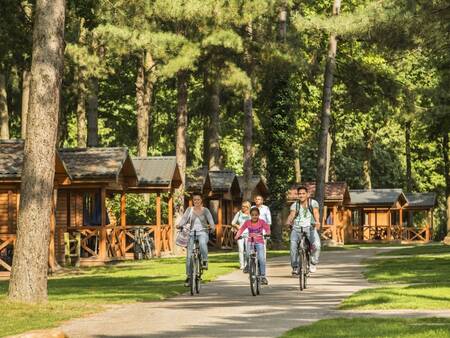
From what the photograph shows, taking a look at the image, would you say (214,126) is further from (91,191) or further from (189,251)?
(189,251)

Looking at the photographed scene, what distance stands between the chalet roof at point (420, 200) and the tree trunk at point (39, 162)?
6227 cm

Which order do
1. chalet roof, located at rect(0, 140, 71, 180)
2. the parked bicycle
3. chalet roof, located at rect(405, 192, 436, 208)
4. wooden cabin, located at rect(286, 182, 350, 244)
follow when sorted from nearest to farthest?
chalet roof, located at rect(0, 140, 71, 180) < the parked bicycle < wooden cabin, located at rect(286, 182, 350, 244) < chalet roof, located at rect(405, 192, 436, 208)

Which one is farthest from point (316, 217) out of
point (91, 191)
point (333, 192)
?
point (333, 192)

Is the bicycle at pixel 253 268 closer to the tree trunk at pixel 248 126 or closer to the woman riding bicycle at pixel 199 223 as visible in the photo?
the woman riding bicycle at pixel 199 223

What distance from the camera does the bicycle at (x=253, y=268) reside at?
19.6 metres

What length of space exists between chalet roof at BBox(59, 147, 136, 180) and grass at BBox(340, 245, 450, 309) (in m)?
10.1

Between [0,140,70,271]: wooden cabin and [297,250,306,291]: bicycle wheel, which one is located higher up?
[0,140,70,271]: wooden cabin

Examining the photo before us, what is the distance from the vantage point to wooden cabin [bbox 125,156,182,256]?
43594 millimetres

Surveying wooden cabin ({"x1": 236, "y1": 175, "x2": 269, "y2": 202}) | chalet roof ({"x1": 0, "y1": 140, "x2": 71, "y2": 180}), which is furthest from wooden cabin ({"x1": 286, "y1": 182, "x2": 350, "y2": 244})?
chalet roof ({"x1": 0, "y1": 140, "x2": 71, "y2": 180})

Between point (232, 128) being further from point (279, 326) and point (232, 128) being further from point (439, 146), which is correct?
point (279, 326)

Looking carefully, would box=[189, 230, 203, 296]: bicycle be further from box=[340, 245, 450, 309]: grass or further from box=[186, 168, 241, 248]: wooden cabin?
box=[186, 168, 241, 248]: wooden cabin

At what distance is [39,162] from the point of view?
18.6 metres

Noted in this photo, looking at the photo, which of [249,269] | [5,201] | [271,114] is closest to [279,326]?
[249,269]

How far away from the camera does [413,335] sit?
40.8ft
